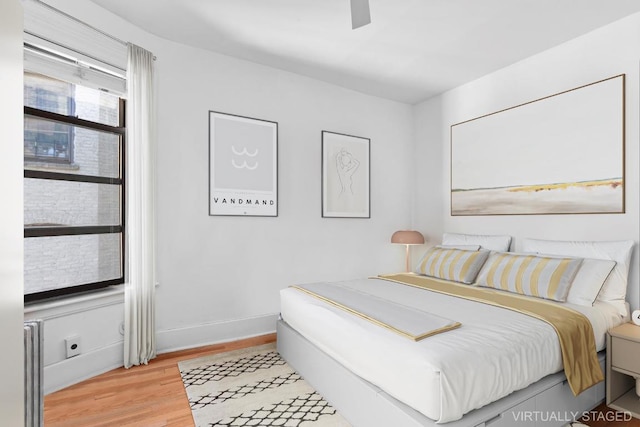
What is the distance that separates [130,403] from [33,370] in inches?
40.7

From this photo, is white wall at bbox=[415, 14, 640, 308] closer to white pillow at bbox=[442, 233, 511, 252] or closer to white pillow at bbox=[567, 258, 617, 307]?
white pillow at bbox=[442, 233, 511, 252]

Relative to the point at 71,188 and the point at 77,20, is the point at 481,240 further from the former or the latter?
the point at 77,20

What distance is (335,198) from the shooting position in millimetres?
4031

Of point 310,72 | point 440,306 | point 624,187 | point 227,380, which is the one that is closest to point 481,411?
point 440,306

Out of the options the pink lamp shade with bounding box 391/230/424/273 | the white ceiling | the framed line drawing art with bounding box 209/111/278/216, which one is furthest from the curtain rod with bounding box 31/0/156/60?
the pink lamp shade with bounding box 391/230/424/273

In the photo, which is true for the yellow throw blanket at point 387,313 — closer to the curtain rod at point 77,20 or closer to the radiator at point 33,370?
the radiator at point 33,370

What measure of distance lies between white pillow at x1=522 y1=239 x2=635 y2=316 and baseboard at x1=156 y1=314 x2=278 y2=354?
2.78 m

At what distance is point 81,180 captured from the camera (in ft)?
8.74

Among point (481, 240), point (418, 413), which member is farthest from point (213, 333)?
point (481, 240)

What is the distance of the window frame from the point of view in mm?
2379

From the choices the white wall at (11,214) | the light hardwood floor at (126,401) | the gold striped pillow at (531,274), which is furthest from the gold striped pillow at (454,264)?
the white wall at (11,214)

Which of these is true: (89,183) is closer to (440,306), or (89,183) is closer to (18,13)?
(18,13)

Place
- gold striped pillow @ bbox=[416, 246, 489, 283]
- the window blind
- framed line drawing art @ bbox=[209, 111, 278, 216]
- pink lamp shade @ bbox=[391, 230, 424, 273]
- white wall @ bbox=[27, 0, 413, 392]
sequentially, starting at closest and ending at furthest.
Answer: the window blind → white wall @ bbox=[27, 0, 413, 392] → gold striped pillow @ bbox=[416, 246, 489, 283] → framed line drawing art @ bbox=[209, 111, 278, 216] → pink lamp shade @ bbox=[391, 230, 424, 273]

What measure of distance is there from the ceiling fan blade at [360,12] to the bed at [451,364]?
5.87 feet
